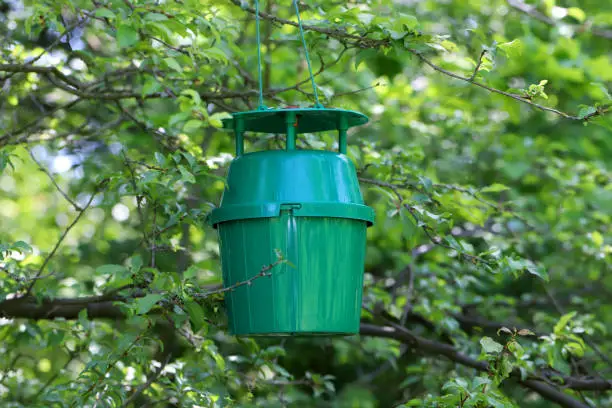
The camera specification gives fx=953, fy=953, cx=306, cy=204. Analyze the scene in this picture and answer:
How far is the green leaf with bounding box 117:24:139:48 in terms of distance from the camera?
2633mm

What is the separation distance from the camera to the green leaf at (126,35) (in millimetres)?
2633

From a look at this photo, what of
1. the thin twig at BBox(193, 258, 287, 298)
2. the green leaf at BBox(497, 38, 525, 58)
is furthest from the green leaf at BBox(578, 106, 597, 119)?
the thin twig at BBox(193, 258, 287, 298)

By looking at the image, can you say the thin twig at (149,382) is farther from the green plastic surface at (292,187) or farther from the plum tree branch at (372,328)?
the green plastic surface at (292,187)

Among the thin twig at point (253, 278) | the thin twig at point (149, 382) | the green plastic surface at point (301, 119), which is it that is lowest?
the thin twig at point (149, 382)

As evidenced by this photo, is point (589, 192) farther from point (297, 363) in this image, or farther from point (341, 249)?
point (341, 249)

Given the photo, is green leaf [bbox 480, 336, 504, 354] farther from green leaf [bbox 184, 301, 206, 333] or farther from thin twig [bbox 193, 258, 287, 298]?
green leaf [bbox 184, 301, 206, 333]

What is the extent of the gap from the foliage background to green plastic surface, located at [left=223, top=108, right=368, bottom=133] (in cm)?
16

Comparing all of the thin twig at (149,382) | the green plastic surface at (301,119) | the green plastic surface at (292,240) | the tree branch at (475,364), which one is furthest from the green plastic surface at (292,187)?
the tree branch at (475,364)

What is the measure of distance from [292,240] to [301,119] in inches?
19.1

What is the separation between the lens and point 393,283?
5.17m

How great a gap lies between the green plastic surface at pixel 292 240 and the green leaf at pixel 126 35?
1.50ft

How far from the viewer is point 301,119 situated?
2.94 m

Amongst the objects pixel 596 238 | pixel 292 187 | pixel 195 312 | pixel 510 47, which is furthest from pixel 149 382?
pixel 596 238

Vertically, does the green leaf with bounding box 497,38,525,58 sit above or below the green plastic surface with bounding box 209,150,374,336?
above
